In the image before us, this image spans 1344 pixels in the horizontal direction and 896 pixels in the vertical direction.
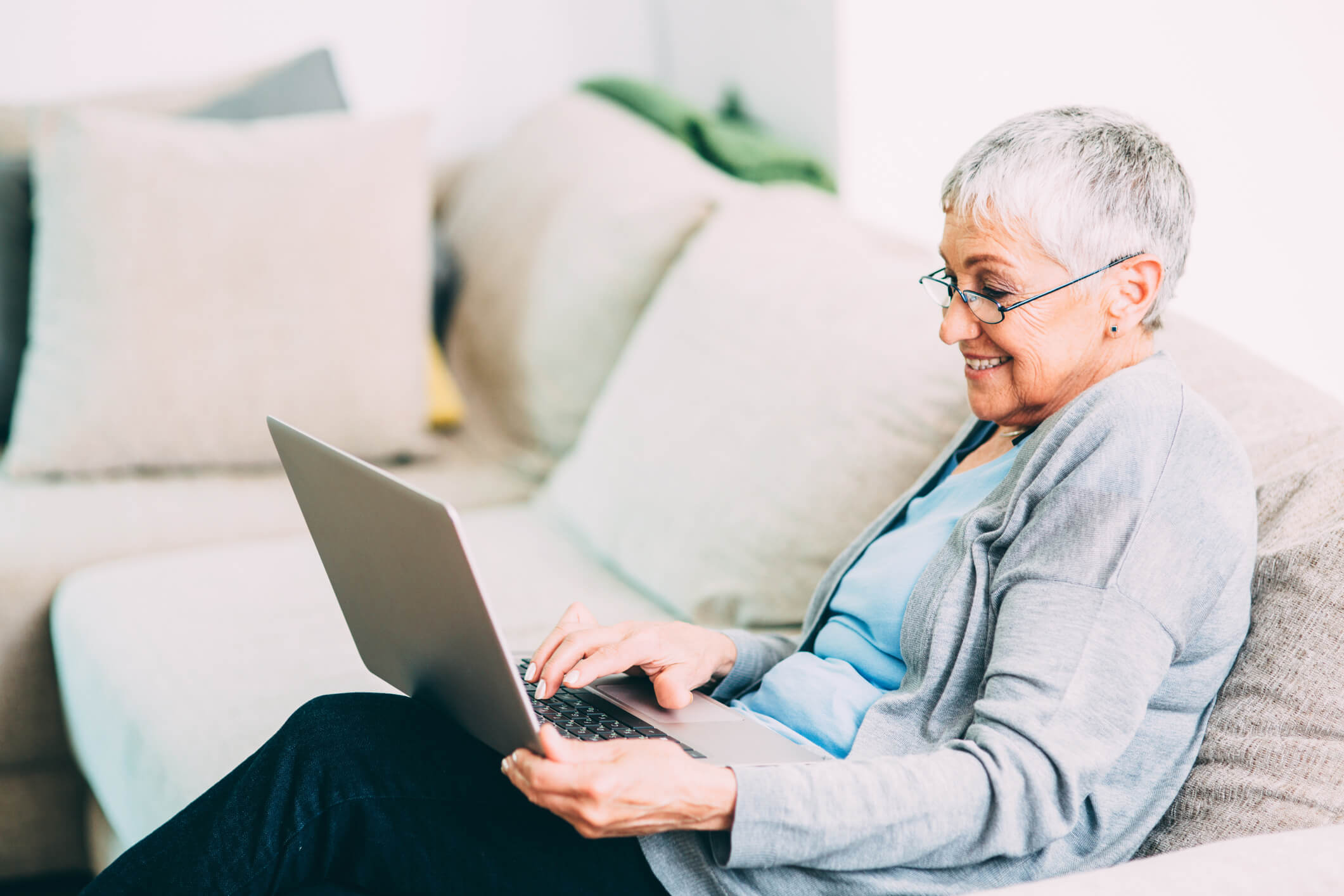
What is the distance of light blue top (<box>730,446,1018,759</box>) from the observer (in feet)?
3.32

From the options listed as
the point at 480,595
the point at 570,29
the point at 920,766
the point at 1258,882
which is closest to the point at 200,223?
the point at 570,29

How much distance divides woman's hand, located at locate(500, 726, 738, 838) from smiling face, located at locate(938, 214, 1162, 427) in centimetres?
43

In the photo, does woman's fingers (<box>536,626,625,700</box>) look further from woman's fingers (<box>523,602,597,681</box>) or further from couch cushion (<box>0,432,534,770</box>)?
couch cushion (<box>0,432,534,770</box>)

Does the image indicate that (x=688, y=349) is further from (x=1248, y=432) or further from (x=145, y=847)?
(x=145, y=847)

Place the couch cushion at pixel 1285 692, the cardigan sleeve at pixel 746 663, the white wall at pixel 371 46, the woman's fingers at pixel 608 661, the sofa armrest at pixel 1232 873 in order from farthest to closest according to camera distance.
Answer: the white wall at pixel 371 46 → the cardigan sleeve at pixel 746 663 → the woman's fingers at pixel 608 661 → the couch cushion at pixel 1285 692 → the sofa armrest at pixel 1232 873

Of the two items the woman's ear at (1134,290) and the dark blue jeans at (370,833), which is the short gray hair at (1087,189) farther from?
the dark blue jeans at (370,833)

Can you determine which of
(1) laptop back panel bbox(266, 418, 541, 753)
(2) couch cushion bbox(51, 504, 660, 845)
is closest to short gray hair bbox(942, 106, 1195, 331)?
(1) laptop back panel bbox(266, 418, 541, 753)

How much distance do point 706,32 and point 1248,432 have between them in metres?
1.79

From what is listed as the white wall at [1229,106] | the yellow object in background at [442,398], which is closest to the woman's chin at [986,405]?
the white wall at [1229,106]

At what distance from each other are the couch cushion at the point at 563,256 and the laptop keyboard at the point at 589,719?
97 centimetres

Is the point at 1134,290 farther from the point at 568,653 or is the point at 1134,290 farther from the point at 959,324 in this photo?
the point at 568,653

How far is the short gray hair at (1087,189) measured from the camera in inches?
36.1

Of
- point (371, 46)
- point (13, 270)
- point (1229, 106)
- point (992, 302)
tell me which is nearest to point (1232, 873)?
point (992, 302)

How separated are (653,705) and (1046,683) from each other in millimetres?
A: 377
